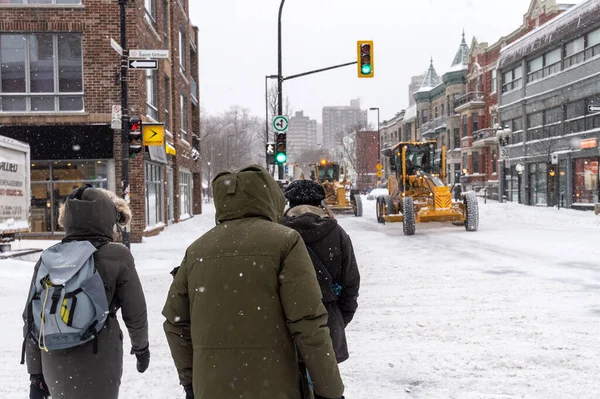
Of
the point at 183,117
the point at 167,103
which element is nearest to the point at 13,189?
the point at 167,103

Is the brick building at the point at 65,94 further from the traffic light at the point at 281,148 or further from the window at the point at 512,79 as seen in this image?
the window at the point at 512,79

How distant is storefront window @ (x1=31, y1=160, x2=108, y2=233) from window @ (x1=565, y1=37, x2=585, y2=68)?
24.4 metres

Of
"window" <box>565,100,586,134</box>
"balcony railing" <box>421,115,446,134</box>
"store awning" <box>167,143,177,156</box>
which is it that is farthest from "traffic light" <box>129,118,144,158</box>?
"balcony railing" <box>421,115,446,134</box>

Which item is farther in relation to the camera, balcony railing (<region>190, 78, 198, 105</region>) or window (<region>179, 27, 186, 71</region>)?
balcony railing (<region>190, 78, 198, 105</region>)

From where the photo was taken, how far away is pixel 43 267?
317 centimetres

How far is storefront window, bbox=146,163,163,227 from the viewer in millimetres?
19167

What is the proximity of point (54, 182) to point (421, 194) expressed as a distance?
12134mm

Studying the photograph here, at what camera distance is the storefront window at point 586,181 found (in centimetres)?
2827

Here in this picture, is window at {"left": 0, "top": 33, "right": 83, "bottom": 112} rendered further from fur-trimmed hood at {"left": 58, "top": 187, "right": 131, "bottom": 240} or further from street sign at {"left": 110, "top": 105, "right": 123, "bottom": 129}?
fur-trimmed hood at {"left": 58, "top": 187, "right": 131, "bottom": 240}

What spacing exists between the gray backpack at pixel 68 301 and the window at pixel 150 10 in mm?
17400

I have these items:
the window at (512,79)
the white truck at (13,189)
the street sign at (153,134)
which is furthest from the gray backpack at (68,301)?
the window at (512,79)

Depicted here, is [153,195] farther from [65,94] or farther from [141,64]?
[141,64]

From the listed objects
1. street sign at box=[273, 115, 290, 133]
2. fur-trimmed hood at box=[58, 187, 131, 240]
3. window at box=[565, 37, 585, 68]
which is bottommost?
fur-trimmed hood at box=[58, 187, 131, 240]

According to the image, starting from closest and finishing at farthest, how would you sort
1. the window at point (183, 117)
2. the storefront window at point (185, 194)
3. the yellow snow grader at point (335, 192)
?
the window at point (183, 117)
the storefront window at point (185, 194)
the yellow snow grader at point (335, 192)
